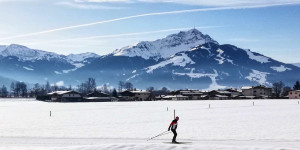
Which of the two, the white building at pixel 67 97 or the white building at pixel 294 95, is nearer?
the white building at pixel 67 97

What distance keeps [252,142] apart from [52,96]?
169 meters

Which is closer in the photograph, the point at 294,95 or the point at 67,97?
the point at 67,97

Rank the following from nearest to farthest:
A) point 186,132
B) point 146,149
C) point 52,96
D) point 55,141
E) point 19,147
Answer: point 146,149 → point 19,147 → point 55,141 → point 186,132 → point 52,96

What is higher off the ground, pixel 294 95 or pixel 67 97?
pixel 67 97

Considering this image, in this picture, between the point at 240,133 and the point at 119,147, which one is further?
the point at 240,133

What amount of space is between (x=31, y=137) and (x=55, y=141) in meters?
3.72

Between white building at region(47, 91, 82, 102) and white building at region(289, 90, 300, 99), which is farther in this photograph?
white building at region(289, 90, 300, 99)

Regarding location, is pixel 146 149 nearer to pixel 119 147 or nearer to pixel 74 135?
pixel 119 147

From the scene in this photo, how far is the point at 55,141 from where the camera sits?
96.5ft

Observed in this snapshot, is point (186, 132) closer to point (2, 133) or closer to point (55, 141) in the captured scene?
point (55, 141)

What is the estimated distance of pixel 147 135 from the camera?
108 ft

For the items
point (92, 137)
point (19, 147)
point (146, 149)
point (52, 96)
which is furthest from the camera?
point (52, 96)

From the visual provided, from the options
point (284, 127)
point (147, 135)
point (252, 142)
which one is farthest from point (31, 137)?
point (284, 127)

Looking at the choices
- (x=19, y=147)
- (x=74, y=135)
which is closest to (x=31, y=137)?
(x=74, y=135)
